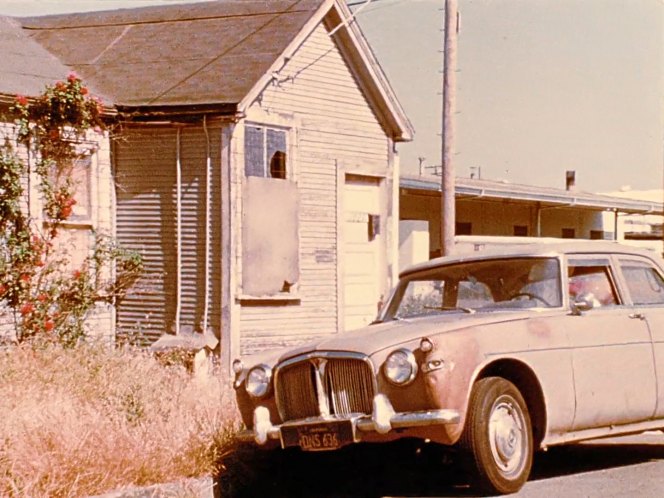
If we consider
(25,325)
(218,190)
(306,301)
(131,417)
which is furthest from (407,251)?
(131,417)

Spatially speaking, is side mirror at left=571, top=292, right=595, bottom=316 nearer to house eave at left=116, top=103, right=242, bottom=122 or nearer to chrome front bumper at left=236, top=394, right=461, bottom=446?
chrome front bumper at left=236, top=394, right=461, bottom=446

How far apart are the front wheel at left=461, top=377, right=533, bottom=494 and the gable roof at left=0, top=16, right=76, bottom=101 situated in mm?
8919

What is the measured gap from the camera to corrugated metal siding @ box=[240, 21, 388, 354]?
17.1 meters

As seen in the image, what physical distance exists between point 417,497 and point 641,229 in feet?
136

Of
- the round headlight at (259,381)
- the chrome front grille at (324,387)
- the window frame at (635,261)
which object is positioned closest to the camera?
the chrome front grille at (324,387)

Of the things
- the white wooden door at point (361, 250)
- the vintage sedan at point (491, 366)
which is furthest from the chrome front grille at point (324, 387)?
the white wooden door at point (361, 250)

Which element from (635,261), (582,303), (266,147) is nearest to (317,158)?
(266,147)

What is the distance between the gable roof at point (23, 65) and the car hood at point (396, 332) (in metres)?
7.91

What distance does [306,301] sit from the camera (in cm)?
1745

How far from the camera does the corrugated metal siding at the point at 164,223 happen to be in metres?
16.1

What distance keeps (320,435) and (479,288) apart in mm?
2108

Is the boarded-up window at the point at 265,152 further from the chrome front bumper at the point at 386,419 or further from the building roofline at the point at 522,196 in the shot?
the chrome front bumper at the point at 386,419

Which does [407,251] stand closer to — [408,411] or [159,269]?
[159,269]

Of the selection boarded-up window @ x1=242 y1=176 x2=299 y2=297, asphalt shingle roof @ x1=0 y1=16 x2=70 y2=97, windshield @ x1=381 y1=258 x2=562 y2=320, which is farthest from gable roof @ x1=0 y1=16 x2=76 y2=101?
windshield @ x1=381 y1=258 x2=562 y2=320
